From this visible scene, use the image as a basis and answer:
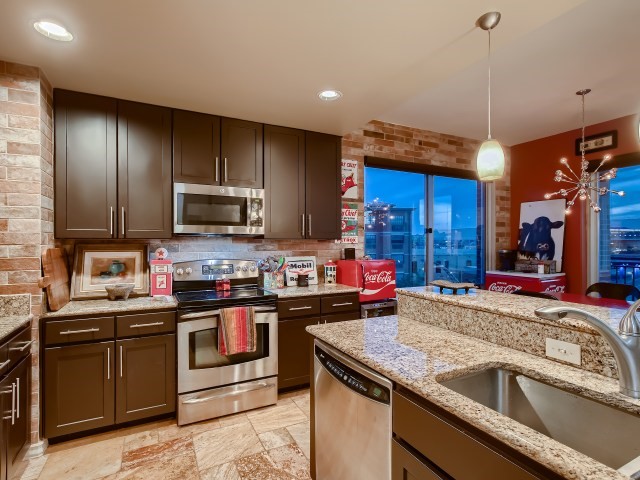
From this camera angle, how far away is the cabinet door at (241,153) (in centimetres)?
298

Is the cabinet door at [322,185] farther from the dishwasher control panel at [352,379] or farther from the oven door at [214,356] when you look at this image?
the dishwasher control panel at [352,379]

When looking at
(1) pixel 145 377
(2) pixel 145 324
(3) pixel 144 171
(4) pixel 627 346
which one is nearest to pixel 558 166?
(4) pixel 627 346

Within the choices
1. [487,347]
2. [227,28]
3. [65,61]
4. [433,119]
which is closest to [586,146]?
[433,119]

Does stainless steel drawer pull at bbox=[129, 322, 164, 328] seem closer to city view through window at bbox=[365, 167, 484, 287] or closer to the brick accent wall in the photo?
the brick accent wall

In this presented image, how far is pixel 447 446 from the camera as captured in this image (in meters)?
0.96

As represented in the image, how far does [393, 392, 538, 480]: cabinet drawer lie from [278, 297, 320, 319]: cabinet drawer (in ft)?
5.98

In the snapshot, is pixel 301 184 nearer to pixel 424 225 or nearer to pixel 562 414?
pixel 424 225

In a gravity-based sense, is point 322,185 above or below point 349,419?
above

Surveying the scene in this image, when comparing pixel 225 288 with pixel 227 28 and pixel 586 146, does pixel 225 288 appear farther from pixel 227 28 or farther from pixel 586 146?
pixel 586 146

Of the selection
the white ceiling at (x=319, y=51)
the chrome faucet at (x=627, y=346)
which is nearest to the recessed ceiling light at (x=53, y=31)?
the white ceiling at (x=319, y=51)

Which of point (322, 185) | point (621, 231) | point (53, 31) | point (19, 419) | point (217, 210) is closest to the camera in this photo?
point (53, 31)

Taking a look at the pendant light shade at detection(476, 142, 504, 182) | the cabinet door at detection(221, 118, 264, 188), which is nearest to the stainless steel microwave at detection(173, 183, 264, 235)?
the cabinet door at detection(221, 118, 264, 188)

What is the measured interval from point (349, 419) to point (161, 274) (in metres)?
2.08

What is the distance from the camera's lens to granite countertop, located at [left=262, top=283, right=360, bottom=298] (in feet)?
9.73
